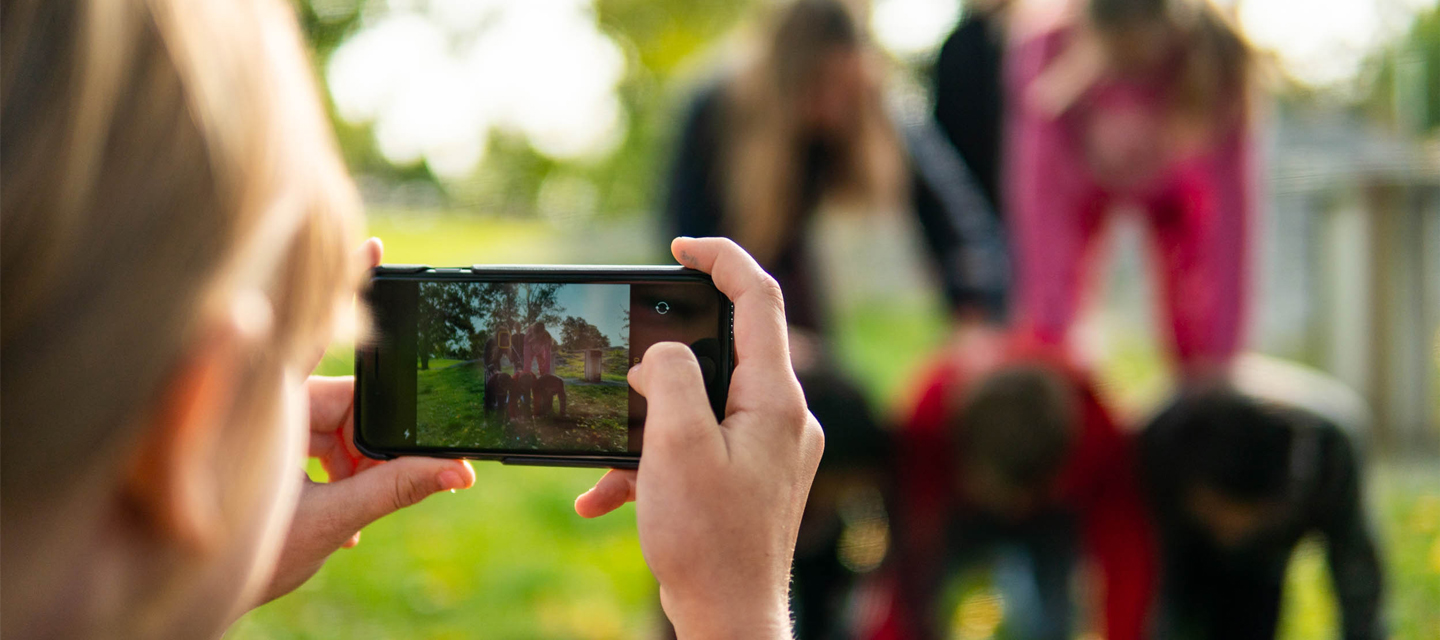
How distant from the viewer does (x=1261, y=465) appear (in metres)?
1.98

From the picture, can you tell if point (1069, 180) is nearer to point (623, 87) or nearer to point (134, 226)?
point (134, 226)

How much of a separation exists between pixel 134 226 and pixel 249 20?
0.16m

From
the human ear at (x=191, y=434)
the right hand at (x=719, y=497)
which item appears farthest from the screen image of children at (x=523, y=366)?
the human ear at (x=191, y=434)

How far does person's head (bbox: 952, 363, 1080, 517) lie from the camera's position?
6.75 ft

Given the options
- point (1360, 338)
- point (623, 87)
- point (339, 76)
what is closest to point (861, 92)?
point (1360, 338)

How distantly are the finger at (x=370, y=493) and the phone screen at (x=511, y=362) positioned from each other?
0.13 ft

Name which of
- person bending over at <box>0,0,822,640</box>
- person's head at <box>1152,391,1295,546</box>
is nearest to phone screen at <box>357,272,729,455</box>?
person bending over at <box>0,0,822,640</box>

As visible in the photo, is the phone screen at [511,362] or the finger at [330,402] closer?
the phone screen at [511,362]

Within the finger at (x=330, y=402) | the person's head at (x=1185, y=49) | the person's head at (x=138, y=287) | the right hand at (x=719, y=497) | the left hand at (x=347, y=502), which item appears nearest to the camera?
the person's head at (x=138, y=287)

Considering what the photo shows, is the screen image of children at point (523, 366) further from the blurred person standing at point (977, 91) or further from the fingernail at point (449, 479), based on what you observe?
the blurred person standing at point (977, 91)

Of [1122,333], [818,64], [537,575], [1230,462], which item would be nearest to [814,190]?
[818,64]

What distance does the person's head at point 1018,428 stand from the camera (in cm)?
206

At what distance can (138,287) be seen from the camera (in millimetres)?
566

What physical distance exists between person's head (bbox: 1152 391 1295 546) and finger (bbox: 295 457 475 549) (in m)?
1.52
